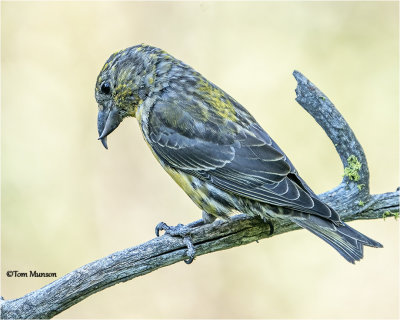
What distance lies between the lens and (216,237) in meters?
6.21

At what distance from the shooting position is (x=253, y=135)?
6.30 meters

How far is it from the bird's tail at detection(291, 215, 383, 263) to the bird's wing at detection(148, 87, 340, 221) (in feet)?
0.50

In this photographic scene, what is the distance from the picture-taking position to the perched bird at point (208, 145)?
5781mm

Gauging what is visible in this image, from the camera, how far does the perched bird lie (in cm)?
578

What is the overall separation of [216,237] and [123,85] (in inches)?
68.1

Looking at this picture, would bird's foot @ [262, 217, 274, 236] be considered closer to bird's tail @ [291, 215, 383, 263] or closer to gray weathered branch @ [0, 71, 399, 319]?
gray weathered branch @ [0, 71, 399, 319]

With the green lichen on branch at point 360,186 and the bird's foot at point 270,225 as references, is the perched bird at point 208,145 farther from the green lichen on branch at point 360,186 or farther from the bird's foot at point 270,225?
the green lichen on branch at point 360,186

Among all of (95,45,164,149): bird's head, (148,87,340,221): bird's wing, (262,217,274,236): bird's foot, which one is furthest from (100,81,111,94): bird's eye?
(262,217,274,236): bird's foot

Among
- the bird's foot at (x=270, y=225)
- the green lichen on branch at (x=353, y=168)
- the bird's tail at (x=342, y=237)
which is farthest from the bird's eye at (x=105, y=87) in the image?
the green lichen on branch at (x=353, y=168)

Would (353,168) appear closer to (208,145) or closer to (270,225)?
(270,225)

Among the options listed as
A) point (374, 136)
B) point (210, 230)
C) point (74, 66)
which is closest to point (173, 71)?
point (210, 230)

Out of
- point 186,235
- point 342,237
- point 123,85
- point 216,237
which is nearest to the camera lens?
point 342,237

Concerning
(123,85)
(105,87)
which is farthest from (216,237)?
(105,87)

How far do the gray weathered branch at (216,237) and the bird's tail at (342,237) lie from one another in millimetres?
576
